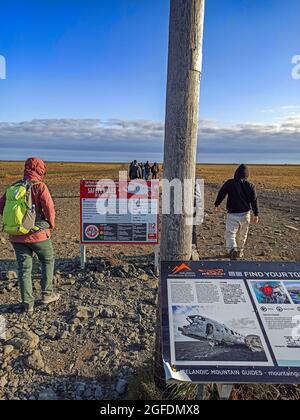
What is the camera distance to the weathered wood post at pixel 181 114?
9.04 ft

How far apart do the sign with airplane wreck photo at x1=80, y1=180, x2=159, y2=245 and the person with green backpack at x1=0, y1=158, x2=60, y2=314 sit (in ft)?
5.53

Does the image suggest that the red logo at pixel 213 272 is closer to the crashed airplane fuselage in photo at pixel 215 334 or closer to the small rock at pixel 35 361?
the crashed airplane fuselage in photo at pixel 215 334

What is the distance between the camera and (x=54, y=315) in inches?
193

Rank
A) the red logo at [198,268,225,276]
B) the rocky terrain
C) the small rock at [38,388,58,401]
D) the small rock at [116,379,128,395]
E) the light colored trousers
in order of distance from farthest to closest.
A: the light colored trousers, the rocky terrain, the small rock at [116,379,128,395], the small rock at [38,388,58,401], the red logo at [198,268,225,276]

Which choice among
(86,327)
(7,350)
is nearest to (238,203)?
(86,327)

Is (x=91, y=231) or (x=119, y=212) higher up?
(x=119, y=212)

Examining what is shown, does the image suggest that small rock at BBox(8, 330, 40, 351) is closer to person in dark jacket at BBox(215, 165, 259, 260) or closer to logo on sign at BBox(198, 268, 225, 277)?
logo on sign at BBox(198, 268, 225, 277)

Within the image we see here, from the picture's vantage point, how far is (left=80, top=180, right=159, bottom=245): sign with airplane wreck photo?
6.59m

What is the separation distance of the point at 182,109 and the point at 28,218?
2.71 m

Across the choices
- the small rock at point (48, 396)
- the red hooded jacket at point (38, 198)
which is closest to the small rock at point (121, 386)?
the small rock at point (48, 396)

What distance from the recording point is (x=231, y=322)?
2.60 m

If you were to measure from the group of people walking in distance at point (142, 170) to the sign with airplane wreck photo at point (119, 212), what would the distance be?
1354 centimetres

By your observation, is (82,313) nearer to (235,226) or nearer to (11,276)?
(11,276)

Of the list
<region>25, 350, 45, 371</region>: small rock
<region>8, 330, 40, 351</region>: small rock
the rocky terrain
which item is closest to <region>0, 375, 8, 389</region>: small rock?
the rocky terrain
